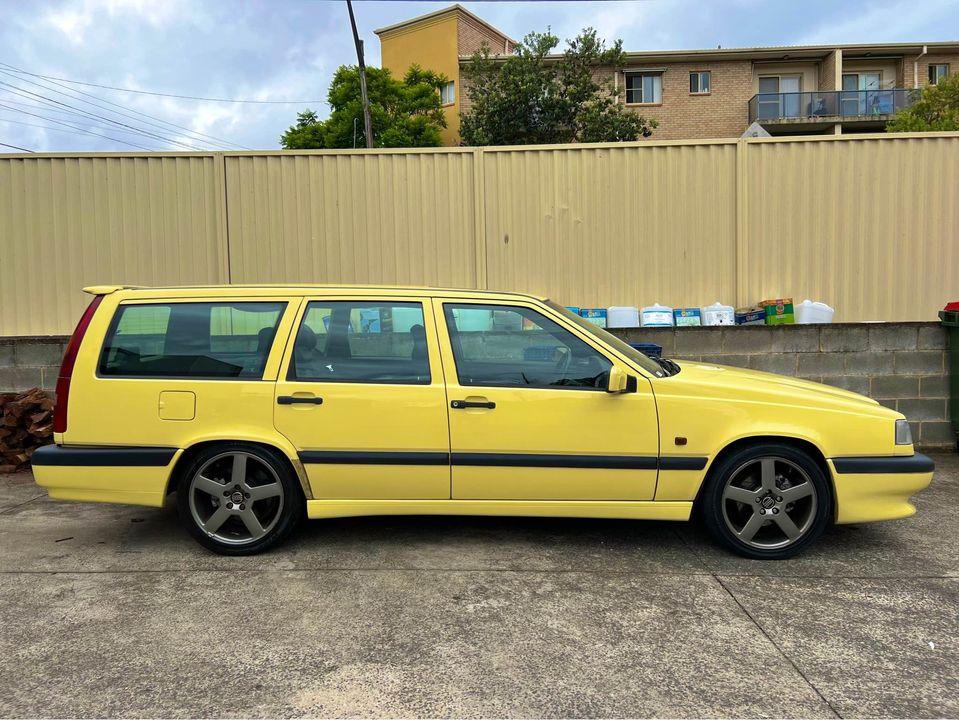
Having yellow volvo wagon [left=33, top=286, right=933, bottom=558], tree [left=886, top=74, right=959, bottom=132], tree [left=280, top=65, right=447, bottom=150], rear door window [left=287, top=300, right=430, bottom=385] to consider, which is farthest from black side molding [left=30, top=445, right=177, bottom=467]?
tree [left=280, top=65, right=447, bottom=150]

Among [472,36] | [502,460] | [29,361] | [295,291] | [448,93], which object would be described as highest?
[472,36]

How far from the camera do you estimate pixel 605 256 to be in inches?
298

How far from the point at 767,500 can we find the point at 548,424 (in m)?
1.33

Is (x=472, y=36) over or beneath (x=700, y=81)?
over

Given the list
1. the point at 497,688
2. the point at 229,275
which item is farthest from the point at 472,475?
the point at 229,275

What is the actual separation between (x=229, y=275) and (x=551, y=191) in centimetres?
366

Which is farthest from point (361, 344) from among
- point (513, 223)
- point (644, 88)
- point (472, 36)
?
→ point (472, 36)

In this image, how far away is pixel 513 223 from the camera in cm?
756

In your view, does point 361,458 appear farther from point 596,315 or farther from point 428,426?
point 596,315

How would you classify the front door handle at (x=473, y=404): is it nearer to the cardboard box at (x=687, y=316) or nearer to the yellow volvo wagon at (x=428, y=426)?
the yellow volvo wagon at (x=428, y=426)

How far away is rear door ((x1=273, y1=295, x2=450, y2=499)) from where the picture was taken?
4.01m

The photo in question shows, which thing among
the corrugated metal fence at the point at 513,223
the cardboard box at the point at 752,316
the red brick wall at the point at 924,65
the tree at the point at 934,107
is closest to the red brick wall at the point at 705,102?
the red brick wall at the point at 924,65

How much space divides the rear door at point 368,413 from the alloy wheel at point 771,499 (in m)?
1.67

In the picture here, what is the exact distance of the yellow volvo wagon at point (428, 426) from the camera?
394 cm
